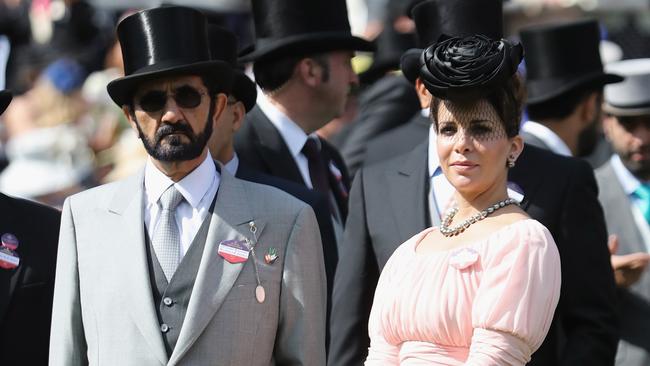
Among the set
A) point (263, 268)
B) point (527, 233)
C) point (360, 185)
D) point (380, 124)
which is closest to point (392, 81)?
point (380, 124)

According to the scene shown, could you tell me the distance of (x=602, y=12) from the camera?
14.1 metres

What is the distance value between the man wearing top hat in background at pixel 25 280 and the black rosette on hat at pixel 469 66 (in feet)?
6.24

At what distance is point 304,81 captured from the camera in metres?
7.86

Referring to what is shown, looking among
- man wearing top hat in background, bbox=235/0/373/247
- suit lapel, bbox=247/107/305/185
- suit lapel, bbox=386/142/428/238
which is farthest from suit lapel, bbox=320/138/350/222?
suit lapel, bbox=386/142/428/238

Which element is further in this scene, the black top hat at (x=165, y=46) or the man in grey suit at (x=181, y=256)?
the black top hat at (x=165, y=46)

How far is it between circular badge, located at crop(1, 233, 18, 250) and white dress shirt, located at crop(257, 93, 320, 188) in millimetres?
1631

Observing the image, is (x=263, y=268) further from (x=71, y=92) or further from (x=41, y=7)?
(x=41, y=7)

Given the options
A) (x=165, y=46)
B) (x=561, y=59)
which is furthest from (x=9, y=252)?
(x=561, y=59)

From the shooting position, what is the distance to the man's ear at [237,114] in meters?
7.05

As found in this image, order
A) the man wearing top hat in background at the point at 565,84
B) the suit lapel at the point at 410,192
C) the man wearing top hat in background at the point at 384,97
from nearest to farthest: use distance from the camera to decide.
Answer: the suit lapel at the point at 410,192, the man wearing top hat in background at the point at 565,84, the man wearing top hat in background at the point at 384,97

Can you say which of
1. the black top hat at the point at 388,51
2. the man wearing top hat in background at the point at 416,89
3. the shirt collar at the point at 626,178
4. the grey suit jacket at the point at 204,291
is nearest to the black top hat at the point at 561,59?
the shirt collar at the point at 626,178

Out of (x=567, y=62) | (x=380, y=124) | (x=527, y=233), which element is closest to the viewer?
(x=527, y=233)

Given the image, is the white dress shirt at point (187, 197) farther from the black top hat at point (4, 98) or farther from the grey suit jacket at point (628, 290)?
the grey suit jacket at point (628, 290)

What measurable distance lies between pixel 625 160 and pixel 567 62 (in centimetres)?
65
